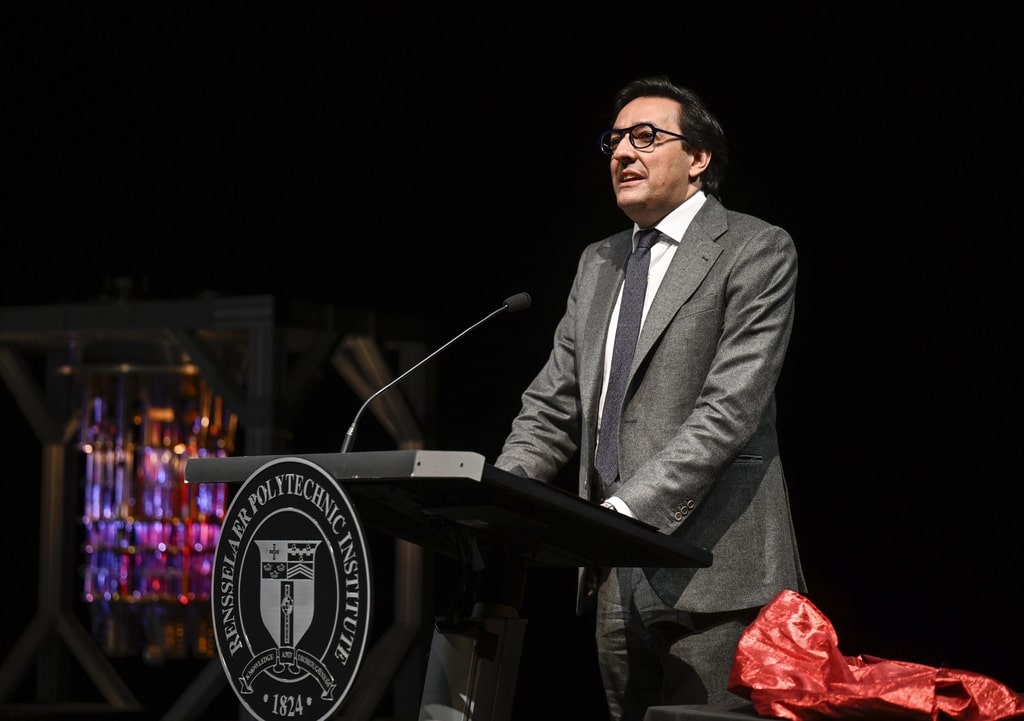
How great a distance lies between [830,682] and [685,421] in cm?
46

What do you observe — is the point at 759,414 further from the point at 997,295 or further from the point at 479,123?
the point at 479,123

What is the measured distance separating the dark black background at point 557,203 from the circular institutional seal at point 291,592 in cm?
242

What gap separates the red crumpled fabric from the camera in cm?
158

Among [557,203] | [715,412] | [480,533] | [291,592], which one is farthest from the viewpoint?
[557,203]

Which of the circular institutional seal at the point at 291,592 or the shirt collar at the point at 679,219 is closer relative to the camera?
the circular institutional seal at the point at 291,592

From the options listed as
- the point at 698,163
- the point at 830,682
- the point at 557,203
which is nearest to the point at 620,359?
the point at 698,163

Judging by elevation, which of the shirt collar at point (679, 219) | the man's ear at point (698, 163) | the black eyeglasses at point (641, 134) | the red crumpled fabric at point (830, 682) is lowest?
the red crumpled fabric at point (830, 682)

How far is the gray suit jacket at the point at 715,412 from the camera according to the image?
1997 millimetres

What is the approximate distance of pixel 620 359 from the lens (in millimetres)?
2184

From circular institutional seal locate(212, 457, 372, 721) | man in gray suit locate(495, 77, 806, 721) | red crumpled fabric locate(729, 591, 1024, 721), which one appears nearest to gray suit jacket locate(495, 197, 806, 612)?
man in gray suit locate(495, 77, 806, 721)

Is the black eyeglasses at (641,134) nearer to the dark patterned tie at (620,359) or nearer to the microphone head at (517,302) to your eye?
the dark patterned tie at (620,359)

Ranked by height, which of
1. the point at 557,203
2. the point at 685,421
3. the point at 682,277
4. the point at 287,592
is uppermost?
the point at 557,203

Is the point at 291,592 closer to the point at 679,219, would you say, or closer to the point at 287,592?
the point at 287,592

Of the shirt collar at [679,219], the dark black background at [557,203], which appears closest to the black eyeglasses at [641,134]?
the shirt collar at [679,219]
